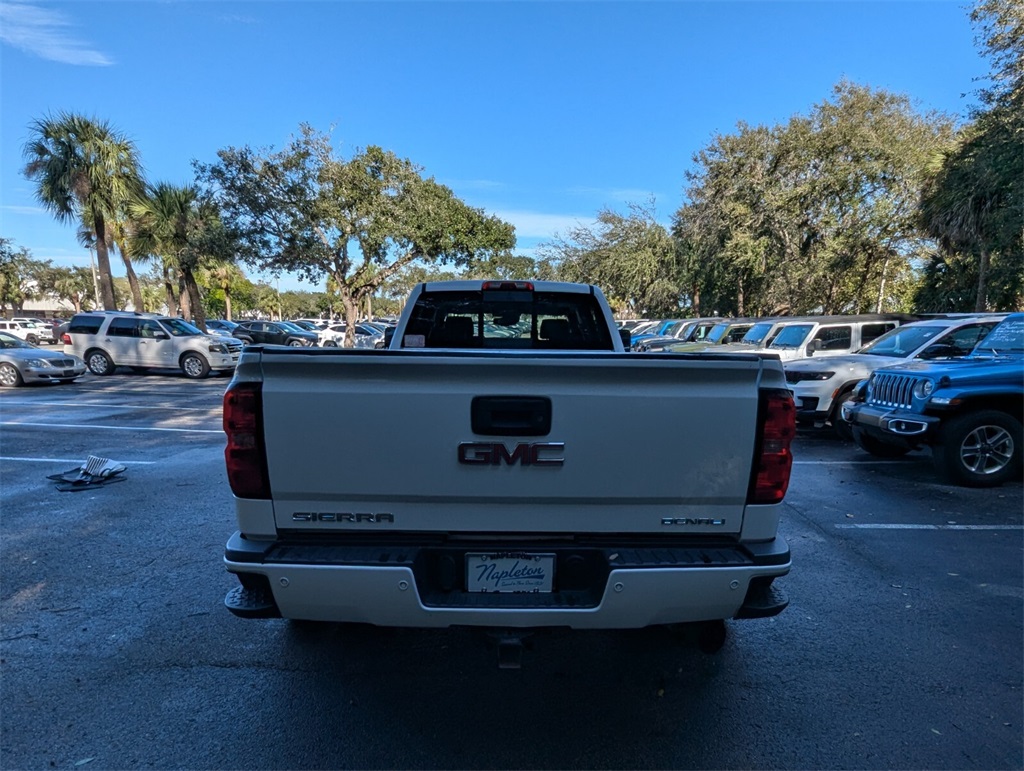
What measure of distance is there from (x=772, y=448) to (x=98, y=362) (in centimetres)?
2069

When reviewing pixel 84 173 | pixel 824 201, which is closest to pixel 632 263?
pixel 824 201

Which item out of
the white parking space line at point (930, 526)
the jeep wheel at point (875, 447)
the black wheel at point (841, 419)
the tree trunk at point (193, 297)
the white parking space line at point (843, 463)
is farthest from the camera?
the tree trunk at point (193, 297)

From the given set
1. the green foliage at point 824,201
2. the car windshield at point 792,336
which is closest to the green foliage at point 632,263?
the green foliage at point 824,201

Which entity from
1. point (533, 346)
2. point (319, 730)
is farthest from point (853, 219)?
point (319, 730)

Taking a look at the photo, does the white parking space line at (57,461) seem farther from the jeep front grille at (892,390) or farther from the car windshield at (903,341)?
the car windshield at (903,341)

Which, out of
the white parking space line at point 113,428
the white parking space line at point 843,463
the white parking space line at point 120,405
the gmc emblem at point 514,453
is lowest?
the white parking space line at point 120,405

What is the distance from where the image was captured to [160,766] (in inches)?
93.4

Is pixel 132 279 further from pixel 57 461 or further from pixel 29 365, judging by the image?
pixel 57 461

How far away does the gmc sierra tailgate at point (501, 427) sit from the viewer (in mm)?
2289

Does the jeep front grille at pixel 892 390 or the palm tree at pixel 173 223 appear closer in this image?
the jeep front grille at pixel 892 390

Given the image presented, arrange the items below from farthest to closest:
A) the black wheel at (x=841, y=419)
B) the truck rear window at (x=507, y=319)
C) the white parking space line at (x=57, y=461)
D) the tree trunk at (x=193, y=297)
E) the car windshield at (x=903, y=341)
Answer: the tree trunk at (x=193, y=297), the car windshield at (x=903, y=341), the black wheel at (x=841, y=419), the white parking space line at (x=57, y=461), the truck rear window at (x=507, y=319)

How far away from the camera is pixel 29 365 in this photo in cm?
1443

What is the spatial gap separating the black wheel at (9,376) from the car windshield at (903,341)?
19.0 meters

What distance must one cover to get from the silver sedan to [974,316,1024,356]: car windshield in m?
19.1
